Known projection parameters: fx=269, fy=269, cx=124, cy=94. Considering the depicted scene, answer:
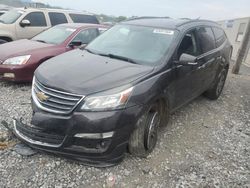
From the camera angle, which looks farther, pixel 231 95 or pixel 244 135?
pixel 231 95

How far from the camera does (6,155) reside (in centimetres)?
341

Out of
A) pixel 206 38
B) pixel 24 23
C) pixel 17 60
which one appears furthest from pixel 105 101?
pixel 24 23

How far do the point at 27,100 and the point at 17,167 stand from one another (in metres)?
2.24

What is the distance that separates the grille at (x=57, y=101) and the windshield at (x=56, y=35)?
12.1 ft

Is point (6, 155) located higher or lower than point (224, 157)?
higher

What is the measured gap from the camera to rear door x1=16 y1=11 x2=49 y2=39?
9062 mm

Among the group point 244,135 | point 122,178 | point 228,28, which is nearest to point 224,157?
point 244,135

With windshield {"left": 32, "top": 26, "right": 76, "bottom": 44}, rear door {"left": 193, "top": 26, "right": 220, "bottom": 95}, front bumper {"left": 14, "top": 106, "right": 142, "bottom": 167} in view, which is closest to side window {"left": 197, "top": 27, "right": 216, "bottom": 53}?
rear door {"left": 193, "top": 26, "right": 220, "bottom": 95}

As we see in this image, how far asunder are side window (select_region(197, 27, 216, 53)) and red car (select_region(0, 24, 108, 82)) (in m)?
2.88

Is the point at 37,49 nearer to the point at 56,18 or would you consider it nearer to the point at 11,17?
the point at 11,17

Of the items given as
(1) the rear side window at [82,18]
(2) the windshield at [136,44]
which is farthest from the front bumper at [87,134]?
(1) the rear side window at [82,18]

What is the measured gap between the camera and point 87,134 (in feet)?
9.84

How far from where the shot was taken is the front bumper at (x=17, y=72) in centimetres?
570

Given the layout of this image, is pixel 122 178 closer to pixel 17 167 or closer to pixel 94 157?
pixel 94 157
